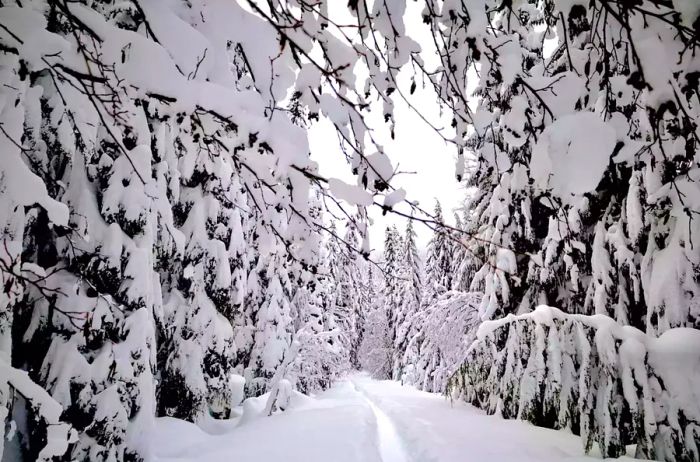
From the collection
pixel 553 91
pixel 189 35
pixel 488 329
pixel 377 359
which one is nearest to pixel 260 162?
pixel 189 35

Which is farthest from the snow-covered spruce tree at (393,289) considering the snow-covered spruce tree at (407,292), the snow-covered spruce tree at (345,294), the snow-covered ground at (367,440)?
the snow-covered ground at (367,440)

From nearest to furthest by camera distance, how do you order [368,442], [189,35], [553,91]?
[189,35] → [553,91] → [368,442]

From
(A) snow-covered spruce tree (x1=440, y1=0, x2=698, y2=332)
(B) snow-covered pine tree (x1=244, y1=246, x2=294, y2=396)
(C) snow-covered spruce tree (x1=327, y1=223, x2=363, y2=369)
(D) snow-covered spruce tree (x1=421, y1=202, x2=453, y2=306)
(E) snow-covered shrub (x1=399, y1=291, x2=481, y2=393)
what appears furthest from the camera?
(D) snow-covered spruce tree (x1=421, y1=202, x2=453, y2=306)

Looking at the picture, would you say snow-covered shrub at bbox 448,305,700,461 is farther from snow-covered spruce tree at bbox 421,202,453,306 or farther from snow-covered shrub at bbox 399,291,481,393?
snow-covered spruce tree at bbox 421,202,453,306

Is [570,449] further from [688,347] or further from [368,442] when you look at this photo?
[368,442]

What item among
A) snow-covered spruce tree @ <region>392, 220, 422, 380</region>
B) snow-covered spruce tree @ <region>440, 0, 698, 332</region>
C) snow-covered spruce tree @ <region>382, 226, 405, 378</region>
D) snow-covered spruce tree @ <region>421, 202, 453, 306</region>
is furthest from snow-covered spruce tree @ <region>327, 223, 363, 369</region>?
snow-covered spruce tree @ <region>440, 0, 698, 332</region>

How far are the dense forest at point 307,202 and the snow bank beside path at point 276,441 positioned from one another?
899mm

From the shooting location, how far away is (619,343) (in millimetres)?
4500

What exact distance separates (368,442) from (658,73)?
305 inches

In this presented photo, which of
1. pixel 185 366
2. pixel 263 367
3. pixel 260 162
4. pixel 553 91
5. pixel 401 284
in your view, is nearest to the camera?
pixel 553 91

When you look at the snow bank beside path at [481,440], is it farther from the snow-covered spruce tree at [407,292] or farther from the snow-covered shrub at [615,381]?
the snow-covered spruce tree at [407,292]

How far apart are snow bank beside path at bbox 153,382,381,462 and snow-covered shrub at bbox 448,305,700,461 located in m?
3.17

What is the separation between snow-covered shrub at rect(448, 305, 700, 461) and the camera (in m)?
3.93

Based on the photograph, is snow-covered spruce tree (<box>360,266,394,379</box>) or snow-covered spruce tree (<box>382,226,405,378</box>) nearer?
snow-covered spruce tree (<box>382,226,405,378</box>)
